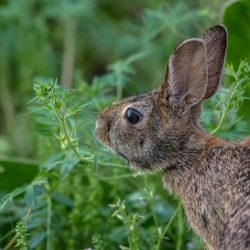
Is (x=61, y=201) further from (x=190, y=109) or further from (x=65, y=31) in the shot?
(x=65, y=31)

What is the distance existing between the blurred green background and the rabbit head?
0.66 feet

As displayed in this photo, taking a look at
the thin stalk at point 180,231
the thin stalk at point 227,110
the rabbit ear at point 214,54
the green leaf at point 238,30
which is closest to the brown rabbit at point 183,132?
the rabbit ear at point 214,54

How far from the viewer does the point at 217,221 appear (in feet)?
Answer: 17.0

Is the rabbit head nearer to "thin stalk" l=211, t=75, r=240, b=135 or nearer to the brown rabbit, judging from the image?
the brown rabbit

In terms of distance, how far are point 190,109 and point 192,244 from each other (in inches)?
31.7

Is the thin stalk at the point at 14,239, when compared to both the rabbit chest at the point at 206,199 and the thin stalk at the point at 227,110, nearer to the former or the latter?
the rabbit chest at the point at 206,199

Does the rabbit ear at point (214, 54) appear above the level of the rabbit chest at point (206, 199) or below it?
above

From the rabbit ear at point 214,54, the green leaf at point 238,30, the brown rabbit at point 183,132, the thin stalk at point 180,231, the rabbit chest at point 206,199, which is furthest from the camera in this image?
A: the green leaf at point 238,30

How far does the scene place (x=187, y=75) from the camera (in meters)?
5.54

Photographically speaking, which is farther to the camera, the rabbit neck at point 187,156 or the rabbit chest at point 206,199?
the rabbit neck at point 187,156

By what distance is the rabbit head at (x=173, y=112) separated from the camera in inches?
217

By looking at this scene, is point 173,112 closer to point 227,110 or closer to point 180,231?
point 227,110

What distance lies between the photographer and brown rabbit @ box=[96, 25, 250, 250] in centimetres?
533

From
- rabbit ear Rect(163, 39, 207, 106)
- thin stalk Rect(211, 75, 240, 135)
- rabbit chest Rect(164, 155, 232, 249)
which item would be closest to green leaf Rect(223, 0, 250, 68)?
thin stalk Rect(211, 75, 240, 135)
